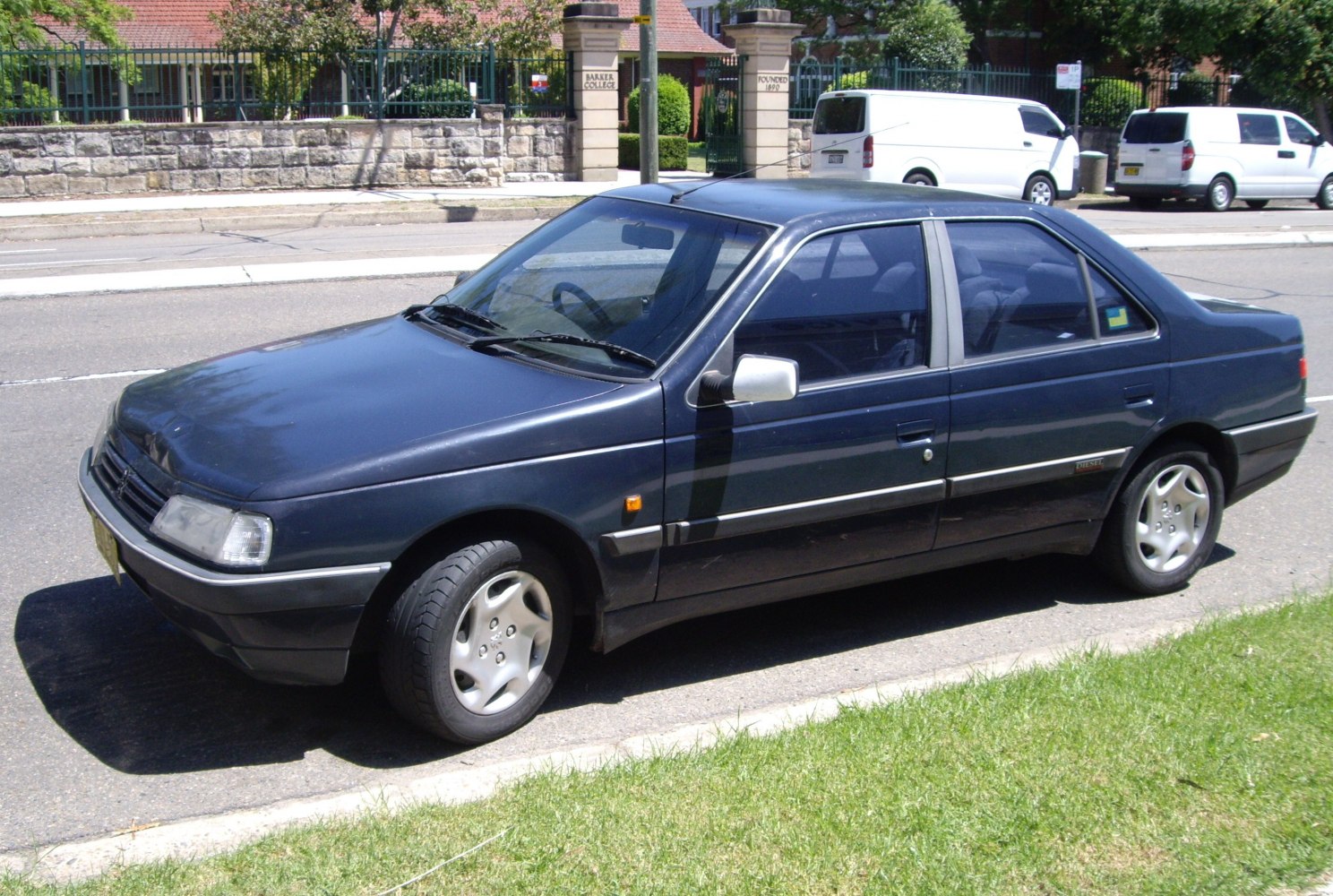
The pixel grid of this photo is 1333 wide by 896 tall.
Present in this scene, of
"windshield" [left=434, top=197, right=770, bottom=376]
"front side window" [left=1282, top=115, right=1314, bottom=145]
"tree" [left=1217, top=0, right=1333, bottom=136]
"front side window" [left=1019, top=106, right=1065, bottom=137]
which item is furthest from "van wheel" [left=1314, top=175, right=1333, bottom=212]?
"windshield" [left=434, top=197, right=770, bottom=376]

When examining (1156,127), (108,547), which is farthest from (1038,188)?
(108,547)

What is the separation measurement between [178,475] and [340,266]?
1027cm

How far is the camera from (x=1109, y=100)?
116 ft

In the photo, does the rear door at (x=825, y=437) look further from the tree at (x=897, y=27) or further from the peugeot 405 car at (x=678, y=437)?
the tree at (x=897, y=27)

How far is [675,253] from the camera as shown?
4953mm

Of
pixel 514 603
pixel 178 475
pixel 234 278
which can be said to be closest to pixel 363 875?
pixel 514 603

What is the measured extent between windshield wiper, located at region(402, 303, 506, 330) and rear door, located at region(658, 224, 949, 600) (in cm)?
102

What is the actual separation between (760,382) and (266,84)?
22142 millimetres

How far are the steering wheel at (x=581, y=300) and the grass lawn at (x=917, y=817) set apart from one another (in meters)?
1.58

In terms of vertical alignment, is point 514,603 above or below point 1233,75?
below

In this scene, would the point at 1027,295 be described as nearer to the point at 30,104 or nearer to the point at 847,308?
the point at 847,308

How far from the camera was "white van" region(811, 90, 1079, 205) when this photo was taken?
893 inches

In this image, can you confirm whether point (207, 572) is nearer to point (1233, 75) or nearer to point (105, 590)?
point (105, 590)

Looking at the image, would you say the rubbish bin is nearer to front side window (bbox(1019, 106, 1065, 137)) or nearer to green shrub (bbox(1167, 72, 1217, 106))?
front side window (bbox(1019, 106, 1065, 137))
